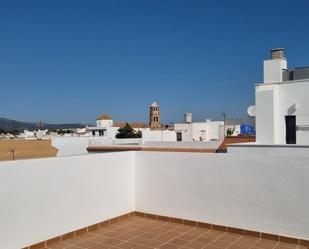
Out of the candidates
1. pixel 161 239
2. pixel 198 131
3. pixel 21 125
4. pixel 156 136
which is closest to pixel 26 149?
pixel 156 136

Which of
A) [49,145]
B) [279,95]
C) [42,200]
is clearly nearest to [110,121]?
[49,145]

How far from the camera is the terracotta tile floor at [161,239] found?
4.35 m

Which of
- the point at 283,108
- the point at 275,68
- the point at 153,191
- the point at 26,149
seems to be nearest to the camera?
the point at 153,191

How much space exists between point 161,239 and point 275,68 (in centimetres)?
745

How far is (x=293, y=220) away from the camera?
436 cm

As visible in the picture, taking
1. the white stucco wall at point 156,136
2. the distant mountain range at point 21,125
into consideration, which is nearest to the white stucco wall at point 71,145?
the white stucco wall at point 156,136

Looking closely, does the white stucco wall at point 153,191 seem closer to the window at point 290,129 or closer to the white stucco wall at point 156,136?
the window at point 290,129

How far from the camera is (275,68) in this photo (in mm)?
10055

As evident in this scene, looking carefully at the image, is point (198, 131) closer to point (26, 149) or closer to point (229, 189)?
point (26, 149)

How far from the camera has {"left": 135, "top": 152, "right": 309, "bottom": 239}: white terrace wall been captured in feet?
14.3

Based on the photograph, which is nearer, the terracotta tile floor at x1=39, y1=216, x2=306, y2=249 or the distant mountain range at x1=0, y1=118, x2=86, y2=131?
the terracotta tile floor at x1=39, y1=216, x2=306, y2=249

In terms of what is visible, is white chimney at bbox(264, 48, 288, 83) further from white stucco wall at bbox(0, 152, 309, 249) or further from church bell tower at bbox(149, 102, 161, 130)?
church bell tower at bbox(149, 102, 161, 130)

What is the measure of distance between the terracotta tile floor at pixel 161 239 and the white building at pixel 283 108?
5451 mm

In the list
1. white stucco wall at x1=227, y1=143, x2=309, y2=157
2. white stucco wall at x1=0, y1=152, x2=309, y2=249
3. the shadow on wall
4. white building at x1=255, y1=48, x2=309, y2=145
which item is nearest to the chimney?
white building at x1=255, y1=48, x2=309, y2=145
